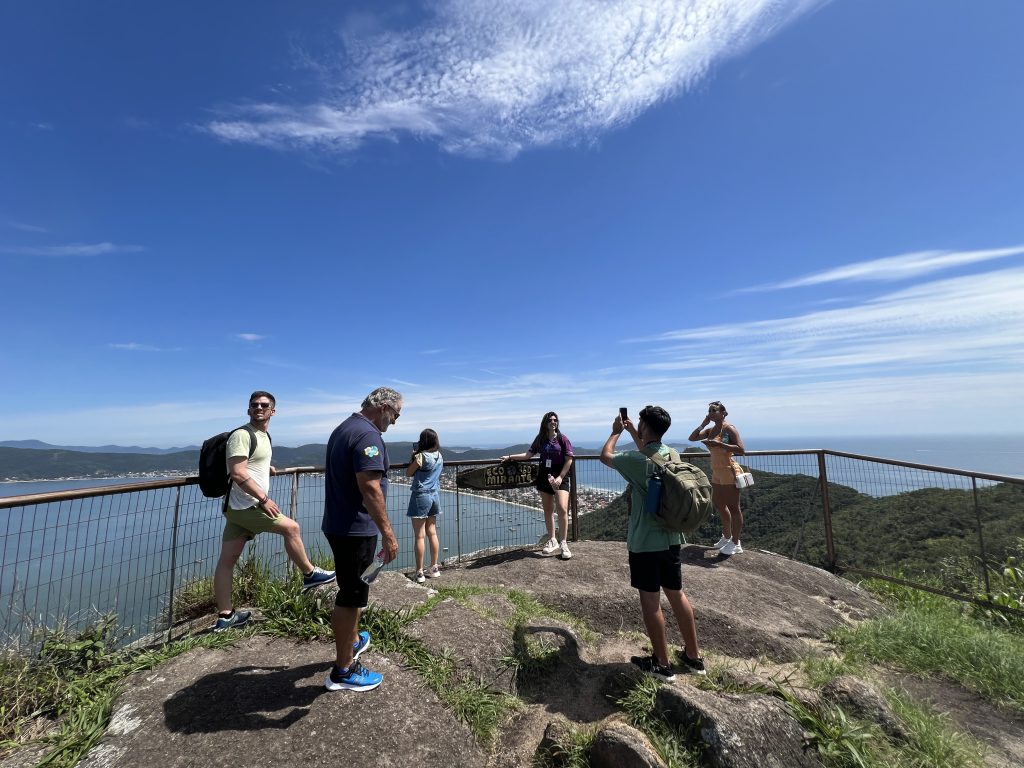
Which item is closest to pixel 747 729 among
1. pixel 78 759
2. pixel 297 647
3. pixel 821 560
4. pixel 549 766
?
pixel 549 766

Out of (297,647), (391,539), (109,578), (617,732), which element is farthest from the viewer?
(109,578)

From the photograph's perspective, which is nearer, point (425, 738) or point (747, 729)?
point (747, 729)

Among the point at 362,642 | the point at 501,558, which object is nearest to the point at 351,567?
the point at 362,642

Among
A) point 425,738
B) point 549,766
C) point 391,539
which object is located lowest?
point 549,766

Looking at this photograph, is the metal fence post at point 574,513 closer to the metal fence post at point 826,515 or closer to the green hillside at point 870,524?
the green hillside at point 870,524

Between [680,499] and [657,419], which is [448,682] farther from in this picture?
[657,419]

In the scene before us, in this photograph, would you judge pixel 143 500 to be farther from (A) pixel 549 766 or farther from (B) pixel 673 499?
(B) pixel 673 499

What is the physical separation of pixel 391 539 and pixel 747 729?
2.45 meters

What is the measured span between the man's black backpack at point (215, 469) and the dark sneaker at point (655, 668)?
150 inches

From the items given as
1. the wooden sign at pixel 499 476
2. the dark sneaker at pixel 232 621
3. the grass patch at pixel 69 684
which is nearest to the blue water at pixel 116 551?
the grass patch at pixel 69 684

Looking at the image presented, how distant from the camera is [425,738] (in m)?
2.97

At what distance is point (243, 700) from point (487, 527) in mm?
4531

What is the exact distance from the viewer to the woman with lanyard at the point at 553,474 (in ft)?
20.4

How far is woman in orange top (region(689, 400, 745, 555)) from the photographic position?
6359mm
